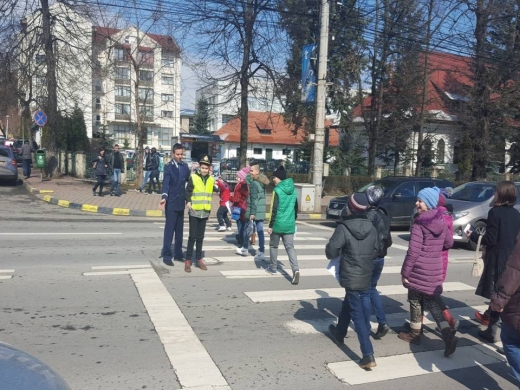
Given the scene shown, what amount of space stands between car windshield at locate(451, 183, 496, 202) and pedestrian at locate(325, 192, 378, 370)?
8.91 metres

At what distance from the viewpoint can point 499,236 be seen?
18.5ft

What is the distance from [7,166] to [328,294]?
17922 millimetres

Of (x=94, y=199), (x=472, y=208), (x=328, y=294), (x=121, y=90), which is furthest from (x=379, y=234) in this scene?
(x=121, y=90)

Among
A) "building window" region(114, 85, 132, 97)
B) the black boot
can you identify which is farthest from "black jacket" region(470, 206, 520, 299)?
"building window" region(114, 85, 132, 97)

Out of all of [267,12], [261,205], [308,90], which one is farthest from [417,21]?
[261,205]

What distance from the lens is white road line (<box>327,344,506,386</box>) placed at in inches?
184

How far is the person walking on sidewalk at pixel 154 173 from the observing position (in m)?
20.3

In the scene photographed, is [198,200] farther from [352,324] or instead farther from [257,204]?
[352,324]

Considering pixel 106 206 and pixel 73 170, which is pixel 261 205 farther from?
pixel 73 170

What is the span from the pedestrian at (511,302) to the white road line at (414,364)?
46.9 inches

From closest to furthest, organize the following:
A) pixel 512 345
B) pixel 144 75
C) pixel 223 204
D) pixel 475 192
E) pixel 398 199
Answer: pixel 512 345
pixel 223 204
pixel 475 192
pixel 398 199
pixel 144 75

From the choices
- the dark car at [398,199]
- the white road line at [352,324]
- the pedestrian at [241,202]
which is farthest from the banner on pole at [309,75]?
the white road line at [352,324]

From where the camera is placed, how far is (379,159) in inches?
1601

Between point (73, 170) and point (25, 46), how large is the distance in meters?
6.56
